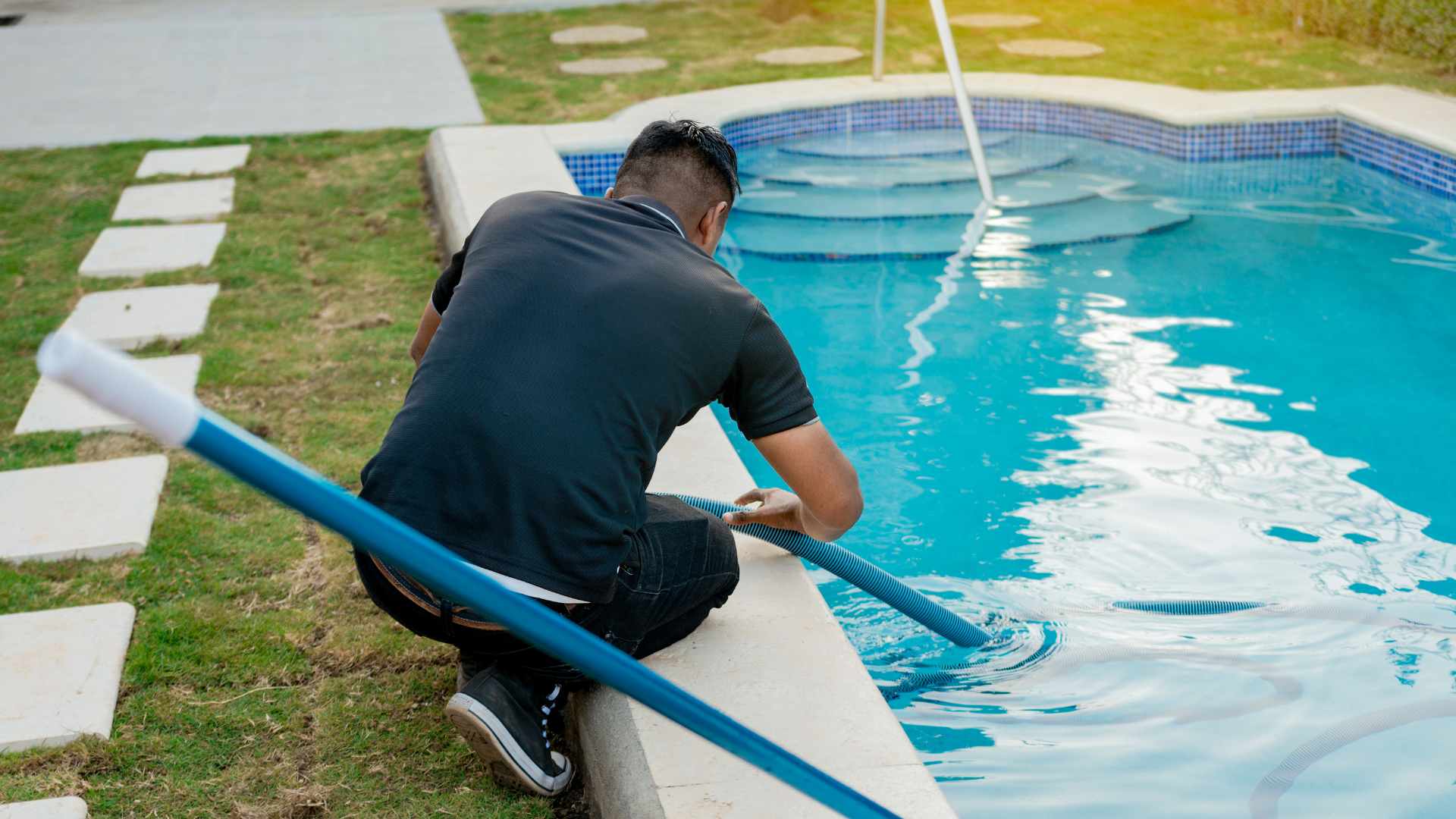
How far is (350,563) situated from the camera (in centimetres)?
327

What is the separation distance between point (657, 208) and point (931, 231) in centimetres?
442

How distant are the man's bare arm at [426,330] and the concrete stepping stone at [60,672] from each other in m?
0.88

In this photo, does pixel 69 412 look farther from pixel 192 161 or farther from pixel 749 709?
pixel 192 161

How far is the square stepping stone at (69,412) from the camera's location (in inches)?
154

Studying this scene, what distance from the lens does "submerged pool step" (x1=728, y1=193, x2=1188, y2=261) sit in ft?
20.9

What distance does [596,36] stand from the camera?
1032 centimetres

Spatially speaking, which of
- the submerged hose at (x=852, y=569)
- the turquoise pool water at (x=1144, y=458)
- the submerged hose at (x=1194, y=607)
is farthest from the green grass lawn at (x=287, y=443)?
the submerged hose at (x=1194, y=607)

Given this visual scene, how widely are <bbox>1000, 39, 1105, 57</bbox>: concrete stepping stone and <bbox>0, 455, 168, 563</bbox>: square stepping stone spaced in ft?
24.3

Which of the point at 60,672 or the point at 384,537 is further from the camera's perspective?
the point at 60,672

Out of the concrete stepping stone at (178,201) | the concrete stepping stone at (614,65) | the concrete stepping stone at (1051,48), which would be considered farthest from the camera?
the concrete stepping stone at (1051,48)

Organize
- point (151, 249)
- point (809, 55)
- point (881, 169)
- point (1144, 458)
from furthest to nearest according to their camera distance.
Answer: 1. point (809, 55)
2. point (881, 169)
3. point (151, 249)
4. point (1144, 458)

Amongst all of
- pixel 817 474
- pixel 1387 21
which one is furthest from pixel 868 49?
pixel 817 474

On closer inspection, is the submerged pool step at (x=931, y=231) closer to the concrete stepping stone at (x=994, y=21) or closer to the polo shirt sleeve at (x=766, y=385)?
the concrete stepping stone at (x=994, y=21)

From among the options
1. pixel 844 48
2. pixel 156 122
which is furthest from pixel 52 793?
pixel 844 48
